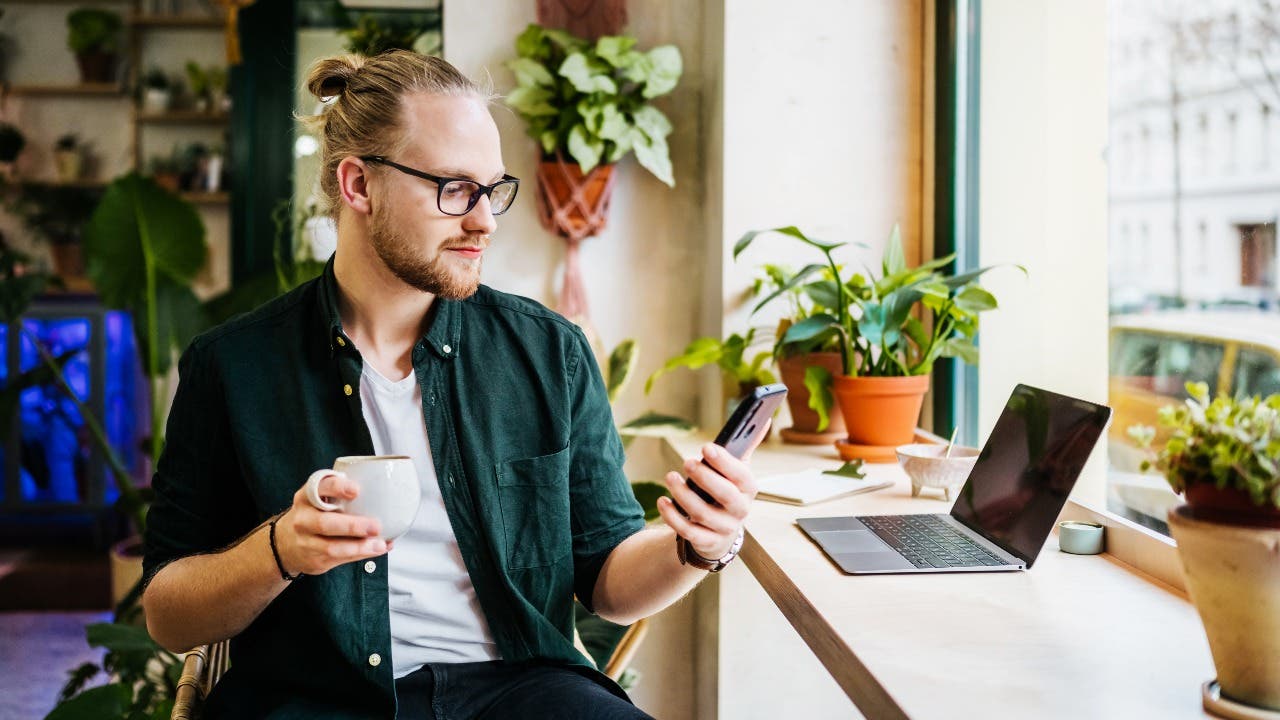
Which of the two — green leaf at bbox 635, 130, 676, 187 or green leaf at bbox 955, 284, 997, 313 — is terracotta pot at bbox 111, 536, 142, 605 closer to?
green leaf at bbox 635, 130, 676, 187

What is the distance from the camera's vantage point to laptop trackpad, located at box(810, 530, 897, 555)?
4.75 feet

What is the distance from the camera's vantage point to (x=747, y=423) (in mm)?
1221

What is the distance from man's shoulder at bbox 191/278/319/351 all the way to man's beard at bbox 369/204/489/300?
5.5 inches

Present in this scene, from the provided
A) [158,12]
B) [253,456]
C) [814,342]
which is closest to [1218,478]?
[253,456]

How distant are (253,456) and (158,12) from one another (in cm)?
460

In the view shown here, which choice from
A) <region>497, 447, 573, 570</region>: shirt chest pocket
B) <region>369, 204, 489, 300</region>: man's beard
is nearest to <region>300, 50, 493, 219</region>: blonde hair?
<region>369, 204, 489, 300</region>: man's beard

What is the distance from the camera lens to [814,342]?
2.22 m

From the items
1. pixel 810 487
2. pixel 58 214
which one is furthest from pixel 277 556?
pixel 58 214

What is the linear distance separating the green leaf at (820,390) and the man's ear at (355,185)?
1018mm

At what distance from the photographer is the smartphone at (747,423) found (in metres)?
1.21

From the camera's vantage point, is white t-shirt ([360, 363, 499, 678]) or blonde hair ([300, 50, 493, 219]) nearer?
white t-shirt ([360, 363, 499, 678])

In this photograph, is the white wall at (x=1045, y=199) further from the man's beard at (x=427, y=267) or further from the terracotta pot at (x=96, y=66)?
the terracotta pot at (x=96, y=66)

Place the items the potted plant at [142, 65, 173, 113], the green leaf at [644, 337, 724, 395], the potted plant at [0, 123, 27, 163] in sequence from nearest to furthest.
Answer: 1. the green leaf at [644, 337, 724, 395]
2. the potted plant at [0, 123, 27, 163]
3. the potted plant at [142, 65, 173, 113]

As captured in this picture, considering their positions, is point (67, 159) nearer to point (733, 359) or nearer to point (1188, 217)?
point (733, 359)
